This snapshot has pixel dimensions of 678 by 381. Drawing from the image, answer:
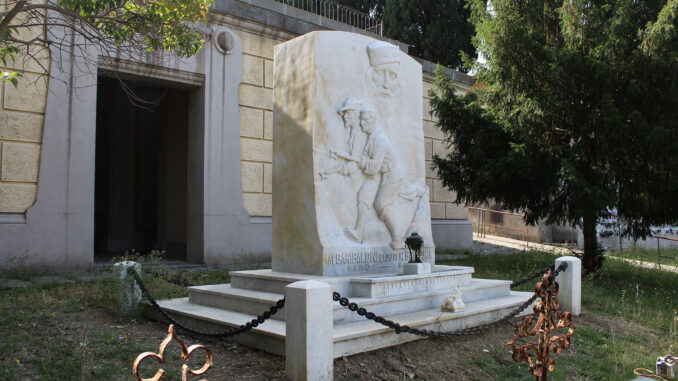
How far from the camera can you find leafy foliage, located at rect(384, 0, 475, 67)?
23391 millimetres

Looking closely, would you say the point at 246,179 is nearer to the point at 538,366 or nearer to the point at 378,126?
the point at 378,126

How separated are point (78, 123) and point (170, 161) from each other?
370 cm

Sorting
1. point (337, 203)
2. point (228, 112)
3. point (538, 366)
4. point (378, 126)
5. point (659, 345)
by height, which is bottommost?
point (659, 345)

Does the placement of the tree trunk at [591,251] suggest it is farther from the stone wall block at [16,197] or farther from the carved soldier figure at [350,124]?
the stone wall block at [16,197]

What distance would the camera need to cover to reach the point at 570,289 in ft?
25.4

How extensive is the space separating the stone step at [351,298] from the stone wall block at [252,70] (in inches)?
262

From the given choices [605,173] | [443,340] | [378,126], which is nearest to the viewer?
[443,340]

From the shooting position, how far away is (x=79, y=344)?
5355mm

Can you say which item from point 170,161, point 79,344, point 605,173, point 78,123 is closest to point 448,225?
point 605,173

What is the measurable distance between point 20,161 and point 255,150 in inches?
189

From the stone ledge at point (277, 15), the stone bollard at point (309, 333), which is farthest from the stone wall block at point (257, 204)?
the stone bollard at point (309, 333)

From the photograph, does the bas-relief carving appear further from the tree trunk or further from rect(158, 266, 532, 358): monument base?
the tree trunk

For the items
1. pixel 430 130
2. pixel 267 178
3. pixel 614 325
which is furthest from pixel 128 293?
pixel 430 130

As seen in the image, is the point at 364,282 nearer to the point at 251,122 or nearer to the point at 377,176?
the point at 377,176
